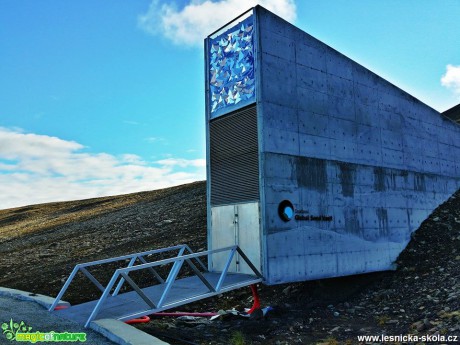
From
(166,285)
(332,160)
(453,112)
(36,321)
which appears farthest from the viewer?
(453,112)

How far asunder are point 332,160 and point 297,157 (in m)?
1.52

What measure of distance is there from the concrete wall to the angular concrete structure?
31 millimetres

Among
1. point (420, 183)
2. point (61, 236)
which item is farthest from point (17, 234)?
point (420, 183)

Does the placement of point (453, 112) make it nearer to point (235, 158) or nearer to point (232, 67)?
point (232, 67)

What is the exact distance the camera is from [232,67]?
1092 centimetres

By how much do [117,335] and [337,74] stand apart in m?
9.49

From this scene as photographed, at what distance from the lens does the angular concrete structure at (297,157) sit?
10.1 m

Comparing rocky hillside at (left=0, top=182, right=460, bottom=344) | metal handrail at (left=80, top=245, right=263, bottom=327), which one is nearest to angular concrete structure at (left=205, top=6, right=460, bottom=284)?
rocky hillside at (left=0, top=182, right=460, bottom=344)

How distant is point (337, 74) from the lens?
12312mm

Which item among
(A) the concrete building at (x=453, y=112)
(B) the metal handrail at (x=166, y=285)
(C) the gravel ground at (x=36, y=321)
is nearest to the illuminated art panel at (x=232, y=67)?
(B) the metal handrail at (x=166, y=285)

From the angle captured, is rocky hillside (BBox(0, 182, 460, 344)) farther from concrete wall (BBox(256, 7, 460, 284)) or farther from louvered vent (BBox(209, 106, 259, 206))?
louvered vent (BBox(209, 106, 259, 206))

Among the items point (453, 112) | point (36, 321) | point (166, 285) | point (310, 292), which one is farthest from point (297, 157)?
point (453, 112)

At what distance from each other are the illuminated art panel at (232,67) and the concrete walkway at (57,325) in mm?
6120

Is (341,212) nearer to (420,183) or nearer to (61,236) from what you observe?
(420,183)
